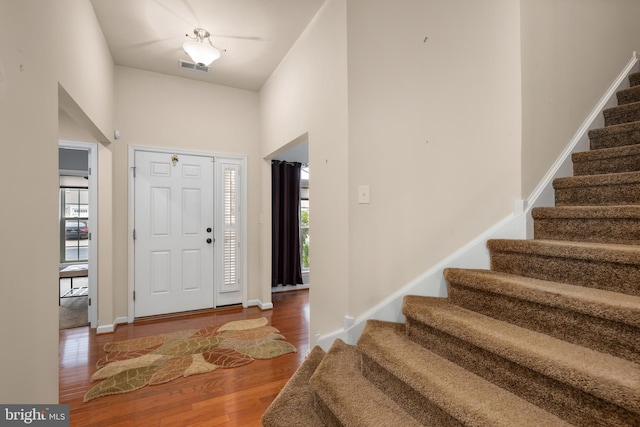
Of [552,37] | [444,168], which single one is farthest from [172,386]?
[552,37]

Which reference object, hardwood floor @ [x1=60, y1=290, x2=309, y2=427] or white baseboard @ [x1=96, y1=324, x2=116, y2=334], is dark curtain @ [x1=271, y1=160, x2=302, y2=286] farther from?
→ white baseboard @ [x1=96, y1=324, x2=116, y2=334]

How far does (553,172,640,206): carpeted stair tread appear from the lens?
1.62 m

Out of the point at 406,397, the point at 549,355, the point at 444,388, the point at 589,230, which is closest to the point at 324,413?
the point at 406,397

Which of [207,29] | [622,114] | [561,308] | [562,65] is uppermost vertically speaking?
[207,29]

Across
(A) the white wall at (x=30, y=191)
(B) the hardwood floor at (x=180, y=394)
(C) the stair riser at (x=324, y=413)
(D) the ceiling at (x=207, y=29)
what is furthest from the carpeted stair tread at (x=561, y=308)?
(D) the ceiling at (x=207, y=29)

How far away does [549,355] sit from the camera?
104 centimetres

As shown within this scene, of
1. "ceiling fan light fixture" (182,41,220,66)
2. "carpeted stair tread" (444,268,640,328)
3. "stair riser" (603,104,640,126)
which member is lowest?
"carpeted stair tread" (444,268,640,328)

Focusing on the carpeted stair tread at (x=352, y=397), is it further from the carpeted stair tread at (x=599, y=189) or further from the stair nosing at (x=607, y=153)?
the stair nosing at (x=607, y=153)

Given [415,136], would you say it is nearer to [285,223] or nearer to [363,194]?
[363,194]

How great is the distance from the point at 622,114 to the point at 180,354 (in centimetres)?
414

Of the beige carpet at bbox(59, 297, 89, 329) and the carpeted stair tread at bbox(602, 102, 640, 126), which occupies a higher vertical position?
the carpeted stair tread at bbox(602, 102, 640, 126)

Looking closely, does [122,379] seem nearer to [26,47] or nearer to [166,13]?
[26,47]

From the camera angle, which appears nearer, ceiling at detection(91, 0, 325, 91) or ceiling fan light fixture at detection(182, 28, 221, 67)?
ceiling at detection(91, 0, 325, 91)

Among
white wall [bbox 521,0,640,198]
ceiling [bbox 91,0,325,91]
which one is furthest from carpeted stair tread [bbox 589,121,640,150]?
ceiling [bbox 91,0,325,91]
